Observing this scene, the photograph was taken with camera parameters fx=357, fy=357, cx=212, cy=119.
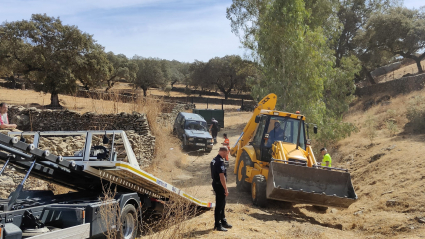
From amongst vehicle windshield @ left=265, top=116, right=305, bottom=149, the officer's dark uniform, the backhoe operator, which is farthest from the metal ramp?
vehicle windshield @ left=265, top=116, right=305, bottom=149

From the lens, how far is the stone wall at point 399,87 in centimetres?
2903

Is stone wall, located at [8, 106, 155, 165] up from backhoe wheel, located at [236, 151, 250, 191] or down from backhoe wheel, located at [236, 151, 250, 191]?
up

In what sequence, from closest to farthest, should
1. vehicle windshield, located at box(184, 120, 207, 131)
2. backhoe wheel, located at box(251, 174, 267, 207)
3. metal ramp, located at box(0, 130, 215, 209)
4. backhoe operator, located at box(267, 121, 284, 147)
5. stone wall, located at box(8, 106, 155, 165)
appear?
metal ramp, located at box(0, 130, 215, 209)
backhoe wheel, located at box(251, 174, 267, 207)
backhoe operator, located at box(267, 121, 284, 147)
stone wall, located at box(8, 106, 155, 165)
vehicle windshield, located at box(184, 120, 207, 131)

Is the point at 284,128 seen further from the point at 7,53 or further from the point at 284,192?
the point at 7,53

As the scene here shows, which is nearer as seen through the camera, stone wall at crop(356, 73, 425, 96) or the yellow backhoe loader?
the yellow backhoe loader

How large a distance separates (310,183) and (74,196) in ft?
18.8

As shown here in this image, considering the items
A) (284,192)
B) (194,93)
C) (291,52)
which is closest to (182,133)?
(291,52)

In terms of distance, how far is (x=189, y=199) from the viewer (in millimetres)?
7477

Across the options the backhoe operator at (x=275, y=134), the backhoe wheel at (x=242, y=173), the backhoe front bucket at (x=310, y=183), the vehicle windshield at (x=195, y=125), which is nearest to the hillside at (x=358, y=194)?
the backhoe wheel at (x=242, y=173)

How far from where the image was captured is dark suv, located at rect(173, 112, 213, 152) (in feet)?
69.6

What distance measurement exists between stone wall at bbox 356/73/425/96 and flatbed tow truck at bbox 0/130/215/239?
27592 millimetres

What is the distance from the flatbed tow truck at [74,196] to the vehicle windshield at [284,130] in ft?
14.1

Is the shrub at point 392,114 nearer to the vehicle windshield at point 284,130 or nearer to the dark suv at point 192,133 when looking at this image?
the dark suv at point 192,133

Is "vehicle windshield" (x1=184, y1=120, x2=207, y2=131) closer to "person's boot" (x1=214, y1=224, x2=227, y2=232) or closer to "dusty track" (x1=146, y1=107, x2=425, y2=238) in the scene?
"dusty track" (x1=146, y1=107, x2=425, y2=238)
